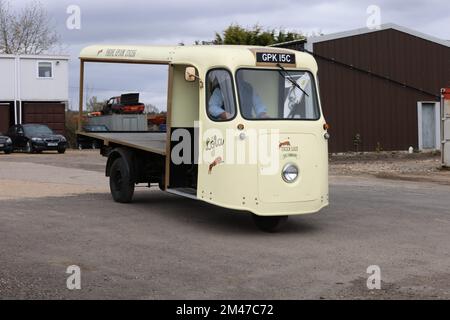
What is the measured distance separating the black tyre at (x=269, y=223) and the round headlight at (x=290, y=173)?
2.67 ft

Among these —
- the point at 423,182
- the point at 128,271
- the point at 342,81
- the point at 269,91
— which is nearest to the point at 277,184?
the point at 269,91

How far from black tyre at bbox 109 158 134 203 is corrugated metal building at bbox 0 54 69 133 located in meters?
27.9

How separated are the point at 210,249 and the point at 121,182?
4.32m

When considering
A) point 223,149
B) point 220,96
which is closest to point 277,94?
point 220,96

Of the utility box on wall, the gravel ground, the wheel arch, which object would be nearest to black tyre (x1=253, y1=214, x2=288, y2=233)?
the wheel arch

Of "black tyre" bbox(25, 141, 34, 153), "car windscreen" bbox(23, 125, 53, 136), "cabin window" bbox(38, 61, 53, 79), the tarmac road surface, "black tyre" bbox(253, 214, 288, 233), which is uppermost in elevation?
"cabin window" bbox(38, 61, 53, 79)

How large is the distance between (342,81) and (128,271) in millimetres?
22698

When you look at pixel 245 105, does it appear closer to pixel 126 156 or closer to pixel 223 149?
pixel 223 149

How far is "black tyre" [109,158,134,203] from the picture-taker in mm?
12469

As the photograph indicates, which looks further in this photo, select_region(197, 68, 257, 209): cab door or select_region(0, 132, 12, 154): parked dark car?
select_region(0, 132, 12, 154): parked dark car

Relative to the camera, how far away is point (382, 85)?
97.7 ft

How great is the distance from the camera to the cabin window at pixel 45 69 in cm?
3994

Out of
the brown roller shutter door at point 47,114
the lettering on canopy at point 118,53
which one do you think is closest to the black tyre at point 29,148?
the brown roller shutter door at point 47,114

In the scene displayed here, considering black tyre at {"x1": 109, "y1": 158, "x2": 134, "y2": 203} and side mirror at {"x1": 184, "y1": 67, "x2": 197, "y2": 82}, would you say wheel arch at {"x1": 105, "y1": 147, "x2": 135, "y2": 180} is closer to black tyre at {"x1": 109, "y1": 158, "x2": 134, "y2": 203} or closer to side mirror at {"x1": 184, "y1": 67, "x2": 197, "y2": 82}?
black tyre at {"x1": 109, "y1": 158, "x2": 134, "y2": 203}
